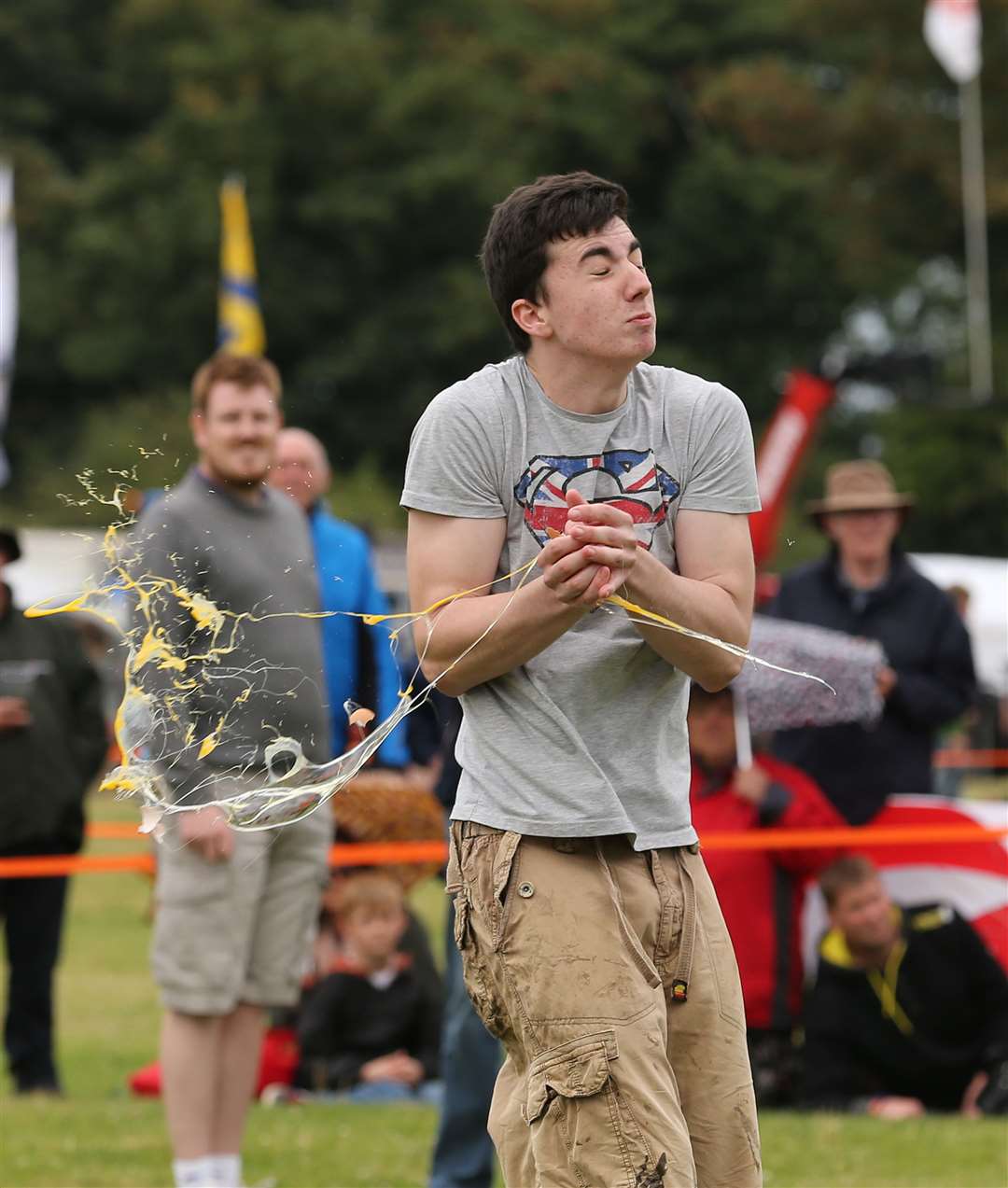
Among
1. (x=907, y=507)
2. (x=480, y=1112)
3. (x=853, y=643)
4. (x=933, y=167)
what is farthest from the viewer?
(x=933, y=167)

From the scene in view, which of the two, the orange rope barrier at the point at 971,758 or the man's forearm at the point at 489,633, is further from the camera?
the orange rope barrier at the point at 971,758

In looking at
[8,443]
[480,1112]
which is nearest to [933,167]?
[8,443]

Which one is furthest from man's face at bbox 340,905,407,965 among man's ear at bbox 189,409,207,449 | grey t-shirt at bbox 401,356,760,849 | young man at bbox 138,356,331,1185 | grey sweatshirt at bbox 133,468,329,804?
grey t-shirt at bbox 401,356,760,849

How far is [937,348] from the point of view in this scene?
142 ft

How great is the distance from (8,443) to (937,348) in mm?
19859

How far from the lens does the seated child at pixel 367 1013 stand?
8.45m

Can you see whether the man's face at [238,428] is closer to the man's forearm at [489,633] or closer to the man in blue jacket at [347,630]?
the man in blue jacket at [347,630]

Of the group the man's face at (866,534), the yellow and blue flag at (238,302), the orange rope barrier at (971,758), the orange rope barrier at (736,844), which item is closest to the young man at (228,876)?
the orange rope barrier at (736,844)

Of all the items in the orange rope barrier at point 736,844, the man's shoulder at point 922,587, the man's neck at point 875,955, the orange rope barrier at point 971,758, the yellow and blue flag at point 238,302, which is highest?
the yellow and blue flag at point 238,302

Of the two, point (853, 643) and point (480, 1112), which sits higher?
point (853, 643)

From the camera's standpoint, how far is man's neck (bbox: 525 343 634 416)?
380cm

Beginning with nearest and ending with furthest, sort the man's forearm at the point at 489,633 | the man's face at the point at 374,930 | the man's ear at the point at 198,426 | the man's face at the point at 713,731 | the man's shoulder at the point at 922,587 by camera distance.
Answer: the man's forearm at the point at 489,633 → the man's ear at the point at 198,426 → the man's face at the point at 713,731 → the man's shoulder at the point at 922,587 → the man's face at the point at 374,930

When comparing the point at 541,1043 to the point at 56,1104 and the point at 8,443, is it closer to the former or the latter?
the point at 56,1104

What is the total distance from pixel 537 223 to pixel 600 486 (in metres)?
0.48
